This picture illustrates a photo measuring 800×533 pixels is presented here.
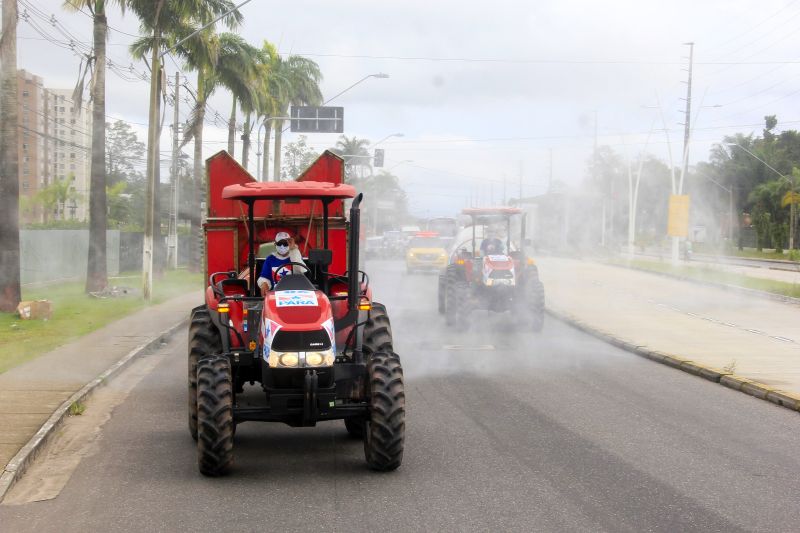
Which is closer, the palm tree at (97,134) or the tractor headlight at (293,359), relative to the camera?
the tractor headlight at (293,359)

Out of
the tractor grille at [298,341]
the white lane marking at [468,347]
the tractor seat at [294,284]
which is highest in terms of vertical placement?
the tractor seat at [294,284]

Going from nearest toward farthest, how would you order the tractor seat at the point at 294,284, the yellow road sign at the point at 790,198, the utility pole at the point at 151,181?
the tractor seat at the point at 294,284 → the utility pole at the point at 151,181 → the yellow road sign at the point at 790,198

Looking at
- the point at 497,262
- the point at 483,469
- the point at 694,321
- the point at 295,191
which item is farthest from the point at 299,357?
the point at 694,321

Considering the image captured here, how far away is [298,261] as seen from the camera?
30.8 feet

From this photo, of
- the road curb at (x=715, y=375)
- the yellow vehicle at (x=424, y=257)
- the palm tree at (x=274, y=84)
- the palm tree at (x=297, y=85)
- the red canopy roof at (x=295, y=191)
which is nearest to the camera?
the red canopy roof at (x=295, y=191)

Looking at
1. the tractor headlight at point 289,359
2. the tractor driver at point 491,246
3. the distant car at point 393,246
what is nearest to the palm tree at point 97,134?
the tractor driver at point 491,246

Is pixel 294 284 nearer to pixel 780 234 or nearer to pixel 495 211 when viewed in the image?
pixel 495 211

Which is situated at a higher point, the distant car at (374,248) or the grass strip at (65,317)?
the distant car at (374,248)

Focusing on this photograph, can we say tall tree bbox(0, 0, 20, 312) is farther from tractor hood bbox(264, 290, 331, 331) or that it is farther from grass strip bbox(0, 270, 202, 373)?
tractor hood bbox(264, 290, 331, 331)

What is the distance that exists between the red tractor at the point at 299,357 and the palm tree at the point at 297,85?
153 ft

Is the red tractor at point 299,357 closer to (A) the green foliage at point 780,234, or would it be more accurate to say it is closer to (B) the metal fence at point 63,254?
(B) the metal fence at point 63,254

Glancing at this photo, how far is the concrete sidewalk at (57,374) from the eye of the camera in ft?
32.6

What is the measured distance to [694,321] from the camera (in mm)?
22422

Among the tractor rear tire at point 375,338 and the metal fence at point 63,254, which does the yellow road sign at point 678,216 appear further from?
the tractor rear tire at point 375,338
